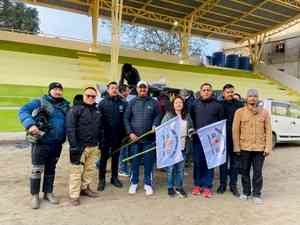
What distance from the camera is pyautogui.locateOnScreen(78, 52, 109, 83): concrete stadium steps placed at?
17358mm

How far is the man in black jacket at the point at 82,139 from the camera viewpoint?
4387 millimetres

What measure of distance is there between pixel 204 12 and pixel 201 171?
17993mm

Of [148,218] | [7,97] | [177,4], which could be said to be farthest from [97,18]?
[148,218]

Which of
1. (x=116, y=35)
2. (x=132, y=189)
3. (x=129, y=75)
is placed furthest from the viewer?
(x=116, y=35)

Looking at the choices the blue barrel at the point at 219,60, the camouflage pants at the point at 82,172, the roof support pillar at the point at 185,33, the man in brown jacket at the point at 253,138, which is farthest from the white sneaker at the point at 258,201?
the blue barrel at the point at 219,60

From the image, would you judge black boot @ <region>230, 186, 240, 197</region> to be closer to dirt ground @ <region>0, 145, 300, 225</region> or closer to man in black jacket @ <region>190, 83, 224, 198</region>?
dirt ground @ <region>0, 145, 300, 225</region>

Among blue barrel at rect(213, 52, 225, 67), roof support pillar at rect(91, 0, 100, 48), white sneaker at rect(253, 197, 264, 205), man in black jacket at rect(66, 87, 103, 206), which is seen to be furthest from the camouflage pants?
blue barrel at rect(213, 52, 225, 67)

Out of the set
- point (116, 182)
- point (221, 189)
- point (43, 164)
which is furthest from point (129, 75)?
point (43, 164)

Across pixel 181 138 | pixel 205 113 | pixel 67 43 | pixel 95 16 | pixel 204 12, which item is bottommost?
pixel 181 138

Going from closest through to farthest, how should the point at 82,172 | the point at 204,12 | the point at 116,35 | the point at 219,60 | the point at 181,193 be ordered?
the point at 82,172, the point at 181,193, the point at 116,35, the point at 204,12, the point at 219,60

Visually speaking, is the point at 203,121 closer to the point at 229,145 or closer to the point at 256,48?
the point at 229,145

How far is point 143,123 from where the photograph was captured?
200 inches

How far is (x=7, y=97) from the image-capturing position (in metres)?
12.4

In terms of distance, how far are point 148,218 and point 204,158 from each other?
1.55 meters
